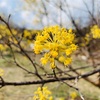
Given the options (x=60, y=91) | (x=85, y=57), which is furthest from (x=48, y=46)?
(x=85, y=57)

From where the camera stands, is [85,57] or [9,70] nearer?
[9,70]

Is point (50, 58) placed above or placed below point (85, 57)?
above

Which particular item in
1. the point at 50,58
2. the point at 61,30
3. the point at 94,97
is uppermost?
the point at 61,30

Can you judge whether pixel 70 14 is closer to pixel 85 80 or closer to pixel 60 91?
pixel 60 91

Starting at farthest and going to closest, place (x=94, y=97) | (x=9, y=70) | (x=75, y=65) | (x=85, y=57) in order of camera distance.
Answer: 1. (x=85, y=57)
2. (x=75, y=65)
3. (x=9, y=70)
4. (x=94, y=97)

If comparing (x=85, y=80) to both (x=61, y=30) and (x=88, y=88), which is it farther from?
(x=61, y=30)

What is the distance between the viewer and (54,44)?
5.31 feet

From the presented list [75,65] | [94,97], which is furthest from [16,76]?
[75,65]

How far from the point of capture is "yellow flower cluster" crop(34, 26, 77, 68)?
1.63m

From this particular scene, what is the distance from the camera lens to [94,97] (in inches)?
274

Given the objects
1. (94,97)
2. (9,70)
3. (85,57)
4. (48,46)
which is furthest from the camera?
(85,57)

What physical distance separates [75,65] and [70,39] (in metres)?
9.51

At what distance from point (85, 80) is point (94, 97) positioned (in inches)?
73.6

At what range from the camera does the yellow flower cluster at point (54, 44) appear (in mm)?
1626
